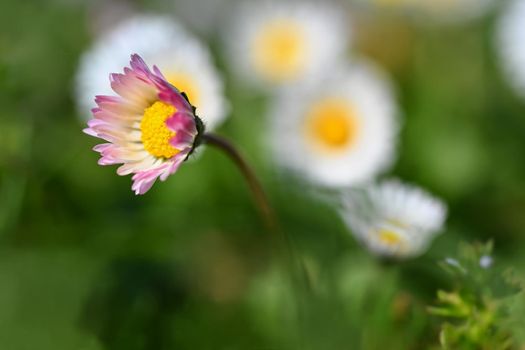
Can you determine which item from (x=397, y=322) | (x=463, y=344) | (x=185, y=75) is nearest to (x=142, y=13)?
(x=185, y=75)

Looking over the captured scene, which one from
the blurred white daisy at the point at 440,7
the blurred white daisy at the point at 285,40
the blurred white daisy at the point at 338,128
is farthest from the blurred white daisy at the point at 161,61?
the blurred white daisy at the point at 440,7

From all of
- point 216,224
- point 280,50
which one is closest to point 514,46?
point 280,50

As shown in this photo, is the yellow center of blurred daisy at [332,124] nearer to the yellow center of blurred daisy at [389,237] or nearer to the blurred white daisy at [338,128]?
the blurred white daisy at [338,128]

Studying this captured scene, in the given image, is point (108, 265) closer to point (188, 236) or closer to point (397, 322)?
point (188, 236)

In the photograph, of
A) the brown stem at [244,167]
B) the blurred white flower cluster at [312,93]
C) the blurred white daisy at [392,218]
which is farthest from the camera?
the blurred white flower cluster at [312,93]

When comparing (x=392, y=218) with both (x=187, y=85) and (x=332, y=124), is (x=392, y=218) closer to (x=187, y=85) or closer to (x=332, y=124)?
(x=187, y=85)
